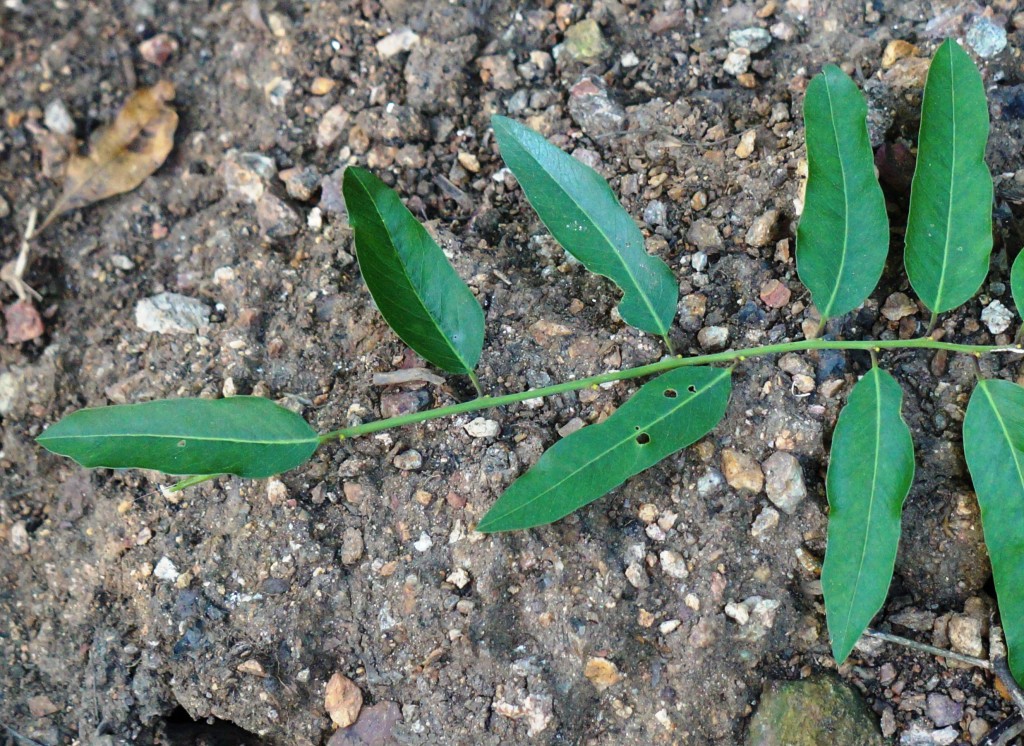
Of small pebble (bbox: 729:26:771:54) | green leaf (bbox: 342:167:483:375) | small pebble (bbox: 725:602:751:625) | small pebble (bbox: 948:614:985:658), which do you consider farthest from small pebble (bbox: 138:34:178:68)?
small pebble (bbox: 948:614:985:658)

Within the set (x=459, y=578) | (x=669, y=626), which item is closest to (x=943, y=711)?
(x=669, y=626)

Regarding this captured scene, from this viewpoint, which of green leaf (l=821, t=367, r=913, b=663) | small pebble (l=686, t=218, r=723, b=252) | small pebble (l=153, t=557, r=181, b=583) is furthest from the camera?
small pebble (l=686, t=218, r=723, b=252)

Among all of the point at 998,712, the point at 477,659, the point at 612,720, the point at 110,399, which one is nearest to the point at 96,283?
the point at 110,399

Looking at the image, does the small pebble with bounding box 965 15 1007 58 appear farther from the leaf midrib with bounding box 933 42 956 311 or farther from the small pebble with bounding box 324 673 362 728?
the small pebble with bounding box 324 673 362 728

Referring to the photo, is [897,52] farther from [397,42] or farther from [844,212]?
[397,42]

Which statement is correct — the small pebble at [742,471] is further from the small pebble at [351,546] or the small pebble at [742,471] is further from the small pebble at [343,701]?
the small pebble at [343,701]

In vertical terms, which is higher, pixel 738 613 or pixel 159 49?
pixel 159 49

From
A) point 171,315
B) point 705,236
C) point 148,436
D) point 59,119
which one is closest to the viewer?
point 148,436

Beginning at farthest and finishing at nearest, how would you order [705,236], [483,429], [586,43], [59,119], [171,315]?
[59,119], [586,43], [171,315], [705,236], [483,429]
